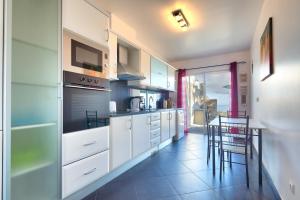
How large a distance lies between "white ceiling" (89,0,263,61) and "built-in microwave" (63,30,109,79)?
22.6 inches

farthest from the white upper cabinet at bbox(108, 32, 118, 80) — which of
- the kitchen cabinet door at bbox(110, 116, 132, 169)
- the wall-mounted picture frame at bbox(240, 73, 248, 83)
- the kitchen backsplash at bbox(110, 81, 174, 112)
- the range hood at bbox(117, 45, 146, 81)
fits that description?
the wall-mounted picture frame at bbox(240, 73, 248, 83)

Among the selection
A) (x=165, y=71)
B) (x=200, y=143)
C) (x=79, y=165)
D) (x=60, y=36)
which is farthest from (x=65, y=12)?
(x=200, y=143)

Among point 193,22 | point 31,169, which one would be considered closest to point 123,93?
point 193,22

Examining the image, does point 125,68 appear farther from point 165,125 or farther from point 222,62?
point 222,62

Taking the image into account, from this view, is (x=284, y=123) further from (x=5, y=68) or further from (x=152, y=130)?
(x=5, y=68)

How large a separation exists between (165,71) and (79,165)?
132 inches

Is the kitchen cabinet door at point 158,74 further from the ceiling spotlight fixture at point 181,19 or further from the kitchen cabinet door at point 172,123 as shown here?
the ceiling spotlight fixture at point 181,19

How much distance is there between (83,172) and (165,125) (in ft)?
8.04

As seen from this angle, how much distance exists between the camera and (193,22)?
3.17 m

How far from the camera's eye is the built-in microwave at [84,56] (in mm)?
1708

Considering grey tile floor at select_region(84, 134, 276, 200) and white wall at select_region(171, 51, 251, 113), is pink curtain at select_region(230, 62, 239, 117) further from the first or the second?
grey tile floor at select_region(84, 134, 276, 200)

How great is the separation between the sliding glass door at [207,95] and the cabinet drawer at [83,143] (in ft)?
13.3

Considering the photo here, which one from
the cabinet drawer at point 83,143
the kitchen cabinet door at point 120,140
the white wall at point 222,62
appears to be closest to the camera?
the cabinet drawer at point 83,143

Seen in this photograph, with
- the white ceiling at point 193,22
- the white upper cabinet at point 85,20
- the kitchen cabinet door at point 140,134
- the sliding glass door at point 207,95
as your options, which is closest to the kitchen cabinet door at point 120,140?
the kitchen cabinet door at point 140,134
